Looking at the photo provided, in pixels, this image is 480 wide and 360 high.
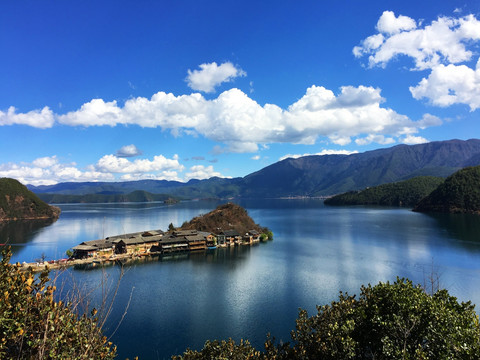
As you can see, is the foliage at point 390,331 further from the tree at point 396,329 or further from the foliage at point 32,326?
the foliage at point 32,326

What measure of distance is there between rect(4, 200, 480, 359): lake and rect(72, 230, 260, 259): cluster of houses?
461 centimetres

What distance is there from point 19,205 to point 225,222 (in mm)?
131470

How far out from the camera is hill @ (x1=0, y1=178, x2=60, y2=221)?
148m

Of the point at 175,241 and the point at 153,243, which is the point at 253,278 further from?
the point at 153,243

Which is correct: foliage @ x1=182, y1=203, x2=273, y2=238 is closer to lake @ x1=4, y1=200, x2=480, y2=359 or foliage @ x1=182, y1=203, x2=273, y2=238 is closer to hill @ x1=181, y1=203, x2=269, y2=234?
hill @ x1=181, y1=203, x2=269, y2=234

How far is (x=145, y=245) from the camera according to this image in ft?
234

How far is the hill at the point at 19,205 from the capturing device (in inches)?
5832

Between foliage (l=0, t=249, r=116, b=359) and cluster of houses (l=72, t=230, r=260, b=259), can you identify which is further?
cluster of houses (l=72, t=230, r=260, b=259)

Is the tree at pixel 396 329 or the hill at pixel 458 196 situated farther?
the hill at pixel 458 196

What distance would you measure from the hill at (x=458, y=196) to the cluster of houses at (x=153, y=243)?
12014cm

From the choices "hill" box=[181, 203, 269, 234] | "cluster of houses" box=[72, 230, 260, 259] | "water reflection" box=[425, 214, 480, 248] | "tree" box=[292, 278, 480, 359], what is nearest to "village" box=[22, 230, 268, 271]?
"cluster of houses" box=[72, 230, 260, 259]

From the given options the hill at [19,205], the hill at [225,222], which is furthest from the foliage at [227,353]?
the hill at [19,205]

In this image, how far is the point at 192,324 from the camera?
31547 millimetres

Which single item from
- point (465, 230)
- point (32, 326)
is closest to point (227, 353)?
point (32, 326)
